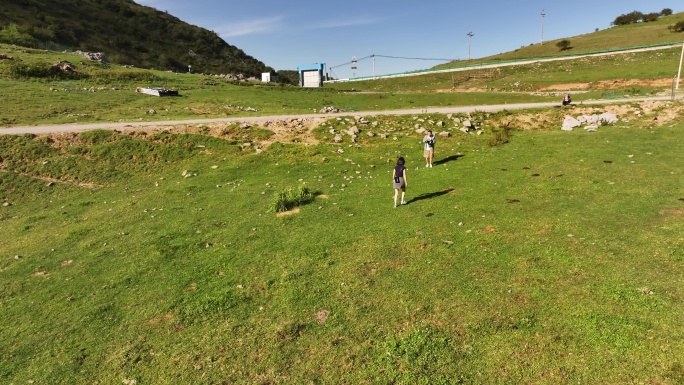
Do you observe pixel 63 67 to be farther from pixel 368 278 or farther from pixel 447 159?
→ pixel 368 278

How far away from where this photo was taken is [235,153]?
27.8m

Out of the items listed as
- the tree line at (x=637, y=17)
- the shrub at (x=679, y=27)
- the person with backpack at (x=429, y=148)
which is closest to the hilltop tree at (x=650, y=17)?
the tree line at (x=637, y=17)

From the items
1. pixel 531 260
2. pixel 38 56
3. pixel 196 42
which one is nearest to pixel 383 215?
pixel 531 260

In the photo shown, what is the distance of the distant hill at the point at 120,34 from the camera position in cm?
8384

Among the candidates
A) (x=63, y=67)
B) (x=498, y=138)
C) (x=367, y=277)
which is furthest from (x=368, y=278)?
(x=63, y=67)

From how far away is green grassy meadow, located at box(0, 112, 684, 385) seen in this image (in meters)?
8.16

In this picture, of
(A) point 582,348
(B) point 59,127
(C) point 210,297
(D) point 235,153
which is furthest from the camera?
(B) point 59,127

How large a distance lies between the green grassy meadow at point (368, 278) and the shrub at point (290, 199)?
2.28ft

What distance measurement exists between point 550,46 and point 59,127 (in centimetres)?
13270

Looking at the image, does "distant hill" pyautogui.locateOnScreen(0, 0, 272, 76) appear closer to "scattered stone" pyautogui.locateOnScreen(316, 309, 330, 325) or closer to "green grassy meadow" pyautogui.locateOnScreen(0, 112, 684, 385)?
"green grassy meadow" pyautogui.locateOnScreen(0, 112, 684, 385)

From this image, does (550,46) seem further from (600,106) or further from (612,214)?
(612,214)

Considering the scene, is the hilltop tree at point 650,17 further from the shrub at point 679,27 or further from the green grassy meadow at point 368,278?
the green grassy meadow at point 368,278

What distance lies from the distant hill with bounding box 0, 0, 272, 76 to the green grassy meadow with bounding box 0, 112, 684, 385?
7799cm

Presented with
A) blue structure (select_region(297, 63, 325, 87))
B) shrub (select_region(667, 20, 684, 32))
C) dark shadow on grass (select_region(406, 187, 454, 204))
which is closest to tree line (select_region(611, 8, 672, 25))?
shrub (select_region(667, 20, 684, 32))
